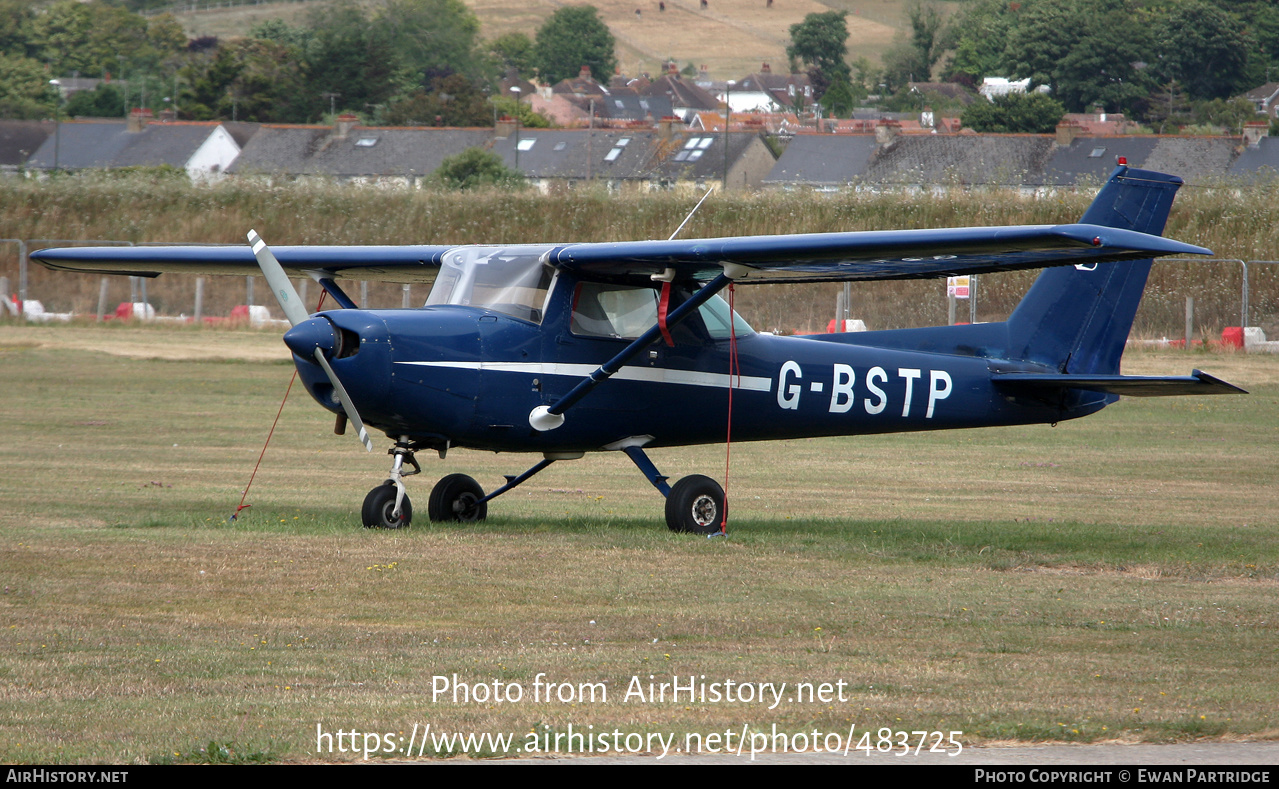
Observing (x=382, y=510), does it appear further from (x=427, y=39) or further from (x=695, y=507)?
(x=427, y=39)

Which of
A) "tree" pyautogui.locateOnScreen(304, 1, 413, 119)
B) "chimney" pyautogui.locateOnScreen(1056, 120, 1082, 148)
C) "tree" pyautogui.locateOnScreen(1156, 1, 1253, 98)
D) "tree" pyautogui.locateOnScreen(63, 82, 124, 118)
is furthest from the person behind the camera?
"tree" pyautogui.locateOnScreen(63, 82, 124, 118)

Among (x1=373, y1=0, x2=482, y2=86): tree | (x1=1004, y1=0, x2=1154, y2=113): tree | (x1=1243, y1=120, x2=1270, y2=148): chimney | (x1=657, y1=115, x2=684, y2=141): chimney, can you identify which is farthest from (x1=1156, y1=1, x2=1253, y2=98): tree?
(x1=373, y1=0, x2=482, y2=86): tree

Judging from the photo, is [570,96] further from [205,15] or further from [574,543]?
[574,543]

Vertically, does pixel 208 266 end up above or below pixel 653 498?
above

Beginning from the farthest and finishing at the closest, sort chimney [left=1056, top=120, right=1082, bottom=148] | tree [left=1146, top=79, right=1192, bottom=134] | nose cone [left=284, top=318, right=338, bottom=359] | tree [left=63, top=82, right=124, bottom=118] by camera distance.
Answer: tree [left=63, top=82, right=124, bottom=118] < tree [left=1146, top=79, right=1192, bottom=134] < chimney [left=1056, top=120, right=1082, bottom=148] < nose cone [left=284, top=318, right=338, bottom=359]

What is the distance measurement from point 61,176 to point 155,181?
398 cm

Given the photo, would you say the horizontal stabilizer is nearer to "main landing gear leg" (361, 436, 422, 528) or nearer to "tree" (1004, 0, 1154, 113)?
"main landing gear leg" (361, 436, 422, 528)

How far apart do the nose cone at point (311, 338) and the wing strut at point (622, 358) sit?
185 centimetres

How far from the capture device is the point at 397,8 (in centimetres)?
12750

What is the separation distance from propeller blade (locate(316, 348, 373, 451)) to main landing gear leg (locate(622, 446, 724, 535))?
2436 millimetres

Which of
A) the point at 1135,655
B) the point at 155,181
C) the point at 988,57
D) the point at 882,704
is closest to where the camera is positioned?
the point at 882,704

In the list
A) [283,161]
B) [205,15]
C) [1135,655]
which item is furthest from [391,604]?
[205,15]

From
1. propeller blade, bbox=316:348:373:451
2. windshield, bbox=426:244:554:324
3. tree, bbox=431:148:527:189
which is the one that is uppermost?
windshield, bbox=426:244:554:324

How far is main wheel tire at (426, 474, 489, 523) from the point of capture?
39.5 feet
